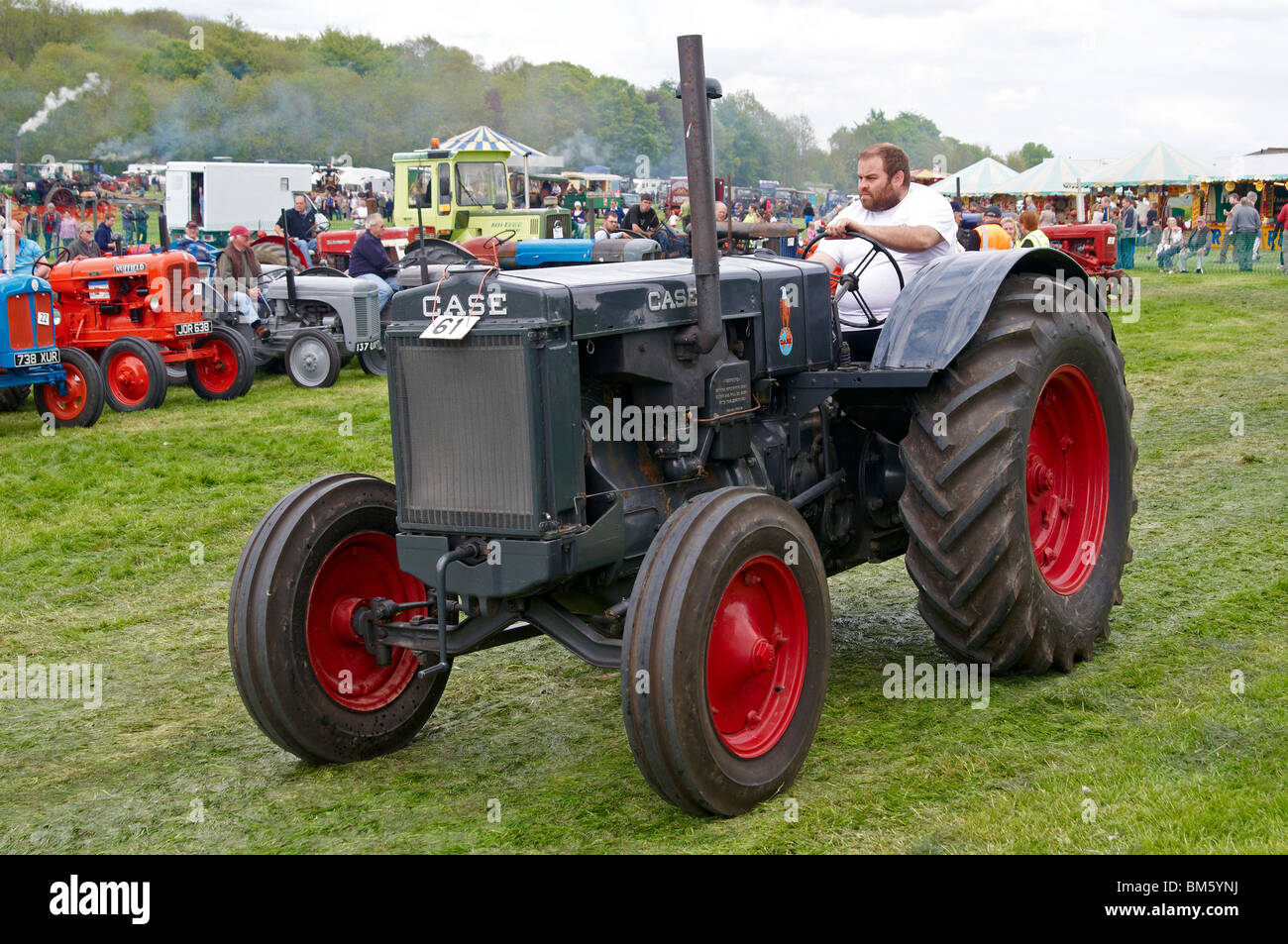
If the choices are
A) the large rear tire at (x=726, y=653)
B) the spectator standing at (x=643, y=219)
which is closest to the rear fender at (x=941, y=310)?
the large rear tire at (x=726, y=653)

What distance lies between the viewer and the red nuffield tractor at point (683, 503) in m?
3.61

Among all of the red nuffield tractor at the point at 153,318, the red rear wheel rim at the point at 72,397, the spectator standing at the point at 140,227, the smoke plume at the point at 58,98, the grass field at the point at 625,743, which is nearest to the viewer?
the grass field at the point at 625,743

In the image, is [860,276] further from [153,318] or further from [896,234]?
[153,318]

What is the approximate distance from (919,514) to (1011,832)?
3.90 feet

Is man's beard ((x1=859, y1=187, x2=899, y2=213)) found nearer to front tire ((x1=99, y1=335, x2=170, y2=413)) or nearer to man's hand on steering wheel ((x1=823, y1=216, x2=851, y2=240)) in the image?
man's hand on steering wheel ((x1=823, y1=216, x2=851, y2=240))

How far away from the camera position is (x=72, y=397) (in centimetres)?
1116

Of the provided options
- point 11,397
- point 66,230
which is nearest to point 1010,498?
point 11,397

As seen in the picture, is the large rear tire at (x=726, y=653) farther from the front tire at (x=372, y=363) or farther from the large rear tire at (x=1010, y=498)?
the front tire at (x=372, y=363)

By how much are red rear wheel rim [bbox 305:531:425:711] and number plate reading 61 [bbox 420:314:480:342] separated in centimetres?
82

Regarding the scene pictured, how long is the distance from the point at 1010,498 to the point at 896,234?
1208mm

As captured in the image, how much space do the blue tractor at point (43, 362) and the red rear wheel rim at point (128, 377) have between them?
71cm

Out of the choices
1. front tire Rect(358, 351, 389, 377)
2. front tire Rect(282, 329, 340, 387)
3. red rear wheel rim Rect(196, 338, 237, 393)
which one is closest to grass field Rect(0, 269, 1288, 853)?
red rear wheel rim Rect(196, 338, 237, 393)
